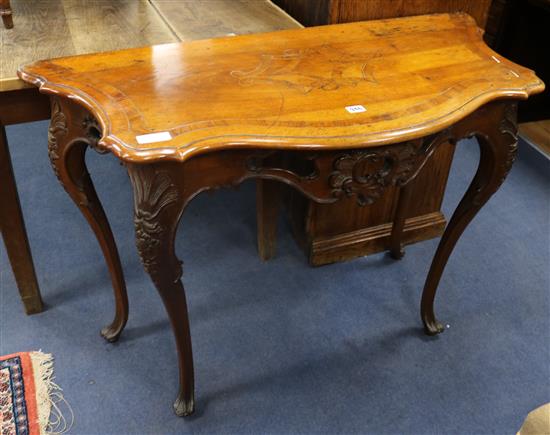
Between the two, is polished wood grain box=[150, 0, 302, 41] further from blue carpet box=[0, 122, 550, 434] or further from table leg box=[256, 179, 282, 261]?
blue carpet box=[0, 122, 550, 434]

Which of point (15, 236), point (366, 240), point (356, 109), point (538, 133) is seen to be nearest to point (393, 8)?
point (356, 109)

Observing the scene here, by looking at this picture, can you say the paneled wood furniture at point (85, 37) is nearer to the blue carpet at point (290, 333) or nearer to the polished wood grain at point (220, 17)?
the polished wood grain at point (220, 17)

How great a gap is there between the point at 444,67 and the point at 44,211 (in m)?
1.40

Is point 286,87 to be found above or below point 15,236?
above

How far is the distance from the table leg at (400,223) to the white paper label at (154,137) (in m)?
0.91

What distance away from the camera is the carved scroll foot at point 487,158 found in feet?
3.56

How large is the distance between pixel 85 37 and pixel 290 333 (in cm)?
91

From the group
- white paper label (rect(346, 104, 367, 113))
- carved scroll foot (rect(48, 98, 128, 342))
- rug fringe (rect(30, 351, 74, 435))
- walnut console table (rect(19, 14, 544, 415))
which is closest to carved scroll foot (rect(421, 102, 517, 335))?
walnut console table (rect(19, 14, 544, 415))

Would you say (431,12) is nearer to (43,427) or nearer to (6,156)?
(6,156)

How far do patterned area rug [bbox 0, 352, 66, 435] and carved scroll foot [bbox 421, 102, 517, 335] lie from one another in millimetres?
996

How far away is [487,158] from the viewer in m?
1.18

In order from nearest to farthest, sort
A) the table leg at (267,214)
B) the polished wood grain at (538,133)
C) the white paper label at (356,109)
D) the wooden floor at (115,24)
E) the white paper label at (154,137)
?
the white paper label at (154,137) → the white paper label at (356,109) → the wooden floor at (115,24) → the table leg at (267,214) → the polished wood grain at (538,133)

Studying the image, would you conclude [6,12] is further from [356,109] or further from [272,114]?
[356,109]

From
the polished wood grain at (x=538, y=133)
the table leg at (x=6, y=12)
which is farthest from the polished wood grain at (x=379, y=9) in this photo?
the polished wood grain at (x=538, y=133)
